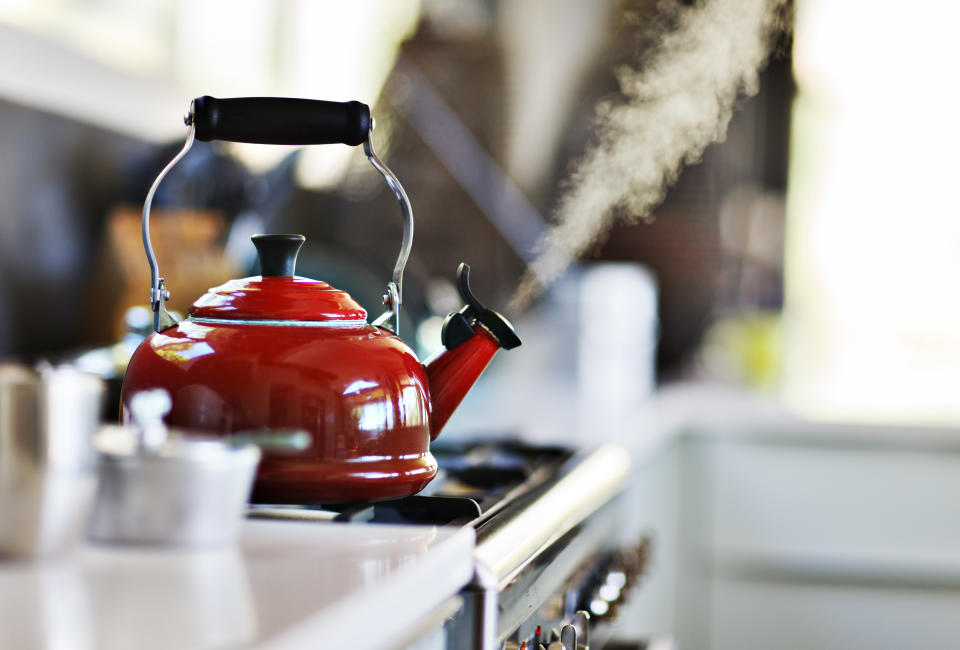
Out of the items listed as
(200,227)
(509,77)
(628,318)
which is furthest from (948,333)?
(200,227)

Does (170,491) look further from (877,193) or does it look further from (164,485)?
(877,193)

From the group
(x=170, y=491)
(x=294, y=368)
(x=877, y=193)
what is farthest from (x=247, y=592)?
(x=877, y=193)

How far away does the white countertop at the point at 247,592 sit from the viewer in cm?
53

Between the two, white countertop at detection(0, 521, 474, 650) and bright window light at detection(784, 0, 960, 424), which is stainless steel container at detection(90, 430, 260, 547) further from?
bright window light at detection(784, 0, 960, 424)

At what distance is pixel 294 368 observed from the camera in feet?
2.83

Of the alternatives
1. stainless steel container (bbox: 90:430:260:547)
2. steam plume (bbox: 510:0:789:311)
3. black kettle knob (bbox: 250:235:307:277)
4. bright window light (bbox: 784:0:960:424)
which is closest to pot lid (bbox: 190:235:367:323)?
black kettle knob (bbox: 250:235:307:277)

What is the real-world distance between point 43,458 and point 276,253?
1.20ft

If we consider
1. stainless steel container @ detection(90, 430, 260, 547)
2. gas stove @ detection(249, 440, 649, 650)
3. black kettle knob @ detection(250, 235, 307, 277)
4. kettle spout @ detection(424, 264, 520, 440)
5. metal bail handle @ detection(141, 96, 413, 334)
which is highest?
metal bail handle @ detection(141, 96, 413, 334)

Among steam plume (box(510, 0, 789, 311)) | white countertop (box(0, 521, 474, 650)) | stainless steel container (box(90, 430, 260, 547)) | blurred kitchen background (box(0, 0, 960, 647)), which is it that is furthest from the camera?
steam plume (box(510, 0, 789, 311))

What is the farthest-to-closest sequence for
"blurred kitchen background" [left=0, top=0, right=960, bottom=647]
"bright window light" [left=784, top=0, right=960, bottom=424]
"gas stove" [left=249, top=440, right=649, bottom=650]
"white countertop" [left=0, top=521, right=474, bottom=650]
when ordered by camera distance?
"bright window light" [left=784, top=0, right=960, bottom=424] < "blurred kitchen background" [left=0, top=0, right=960, bottom=647] < "gas stove" [left=249, top=440, right=649, bottom=650] < "white countertop" [left=0, top=521, right=474, bottom=650]

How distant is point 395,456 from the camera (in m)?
0.91

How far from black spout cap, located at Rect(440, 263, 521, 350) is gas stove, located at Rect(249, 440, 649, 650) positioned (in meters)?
0.15

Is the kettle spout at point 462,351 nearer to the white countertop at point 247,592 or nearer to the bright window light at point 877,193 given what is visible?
the white countertop at point 247,592

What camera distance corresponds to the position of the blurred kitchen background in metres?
1.81
